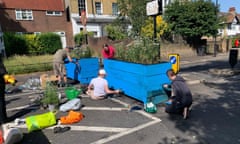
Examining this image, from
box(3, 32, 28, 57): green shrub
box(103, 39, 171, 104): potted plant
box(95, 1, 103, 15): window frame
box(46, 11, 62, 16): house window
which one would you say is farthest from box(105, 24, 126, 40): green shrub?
box(103, 39, 171, 104): potted plant

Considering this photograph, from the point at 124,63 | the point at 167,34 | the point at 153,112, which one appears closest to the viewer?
the point at 153,112

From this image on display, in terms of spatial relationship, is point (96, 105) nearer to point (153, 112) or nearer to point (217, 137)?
point (153, 112)

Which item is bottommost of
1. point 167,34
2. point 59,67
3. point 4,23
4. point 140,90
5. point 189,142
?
point 189,142

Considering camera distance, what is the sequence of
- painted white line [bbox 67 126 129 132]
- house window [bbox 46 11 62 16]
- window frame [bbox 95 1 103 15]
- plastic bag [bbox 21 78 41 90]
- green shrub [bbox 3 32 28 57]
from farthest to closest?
window frame [bbox 95 1 103 15] < house window [bbox 46 11 62 16] < green shrub [bbox 3 32 28 57] < plastic bag [bbox 21 78 41 90] < painted white line [bbox 67 126 129 132]

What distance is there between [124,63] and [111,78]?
1.27m

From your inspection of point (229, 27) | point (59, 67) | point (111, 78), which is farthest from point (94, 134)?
point (229, 27)

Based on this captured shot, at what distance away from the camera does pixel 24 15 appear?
25.2 metres

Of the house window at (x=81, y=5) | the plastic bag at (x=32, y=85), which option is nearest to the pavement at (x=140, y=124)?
the plastic bag at (x=32, y=85)

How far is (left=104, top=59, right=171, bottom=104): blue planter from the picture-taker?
514cm

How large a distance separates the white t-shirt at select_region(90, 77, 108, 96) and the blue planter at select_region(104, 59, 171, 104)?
70 cm

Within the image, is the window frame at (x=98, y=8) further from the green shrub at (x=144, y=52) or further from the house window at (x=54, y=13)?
the green shrub at (x=144, y=52)

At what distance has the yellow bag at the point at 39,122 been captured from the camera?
4.11 metres

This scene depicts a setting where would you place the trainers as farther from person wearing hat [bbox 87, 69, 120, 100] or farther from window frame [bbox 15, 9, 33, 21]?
window frame [bbox 15, 9, 33, 21]

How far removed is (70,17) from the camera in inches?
1064
